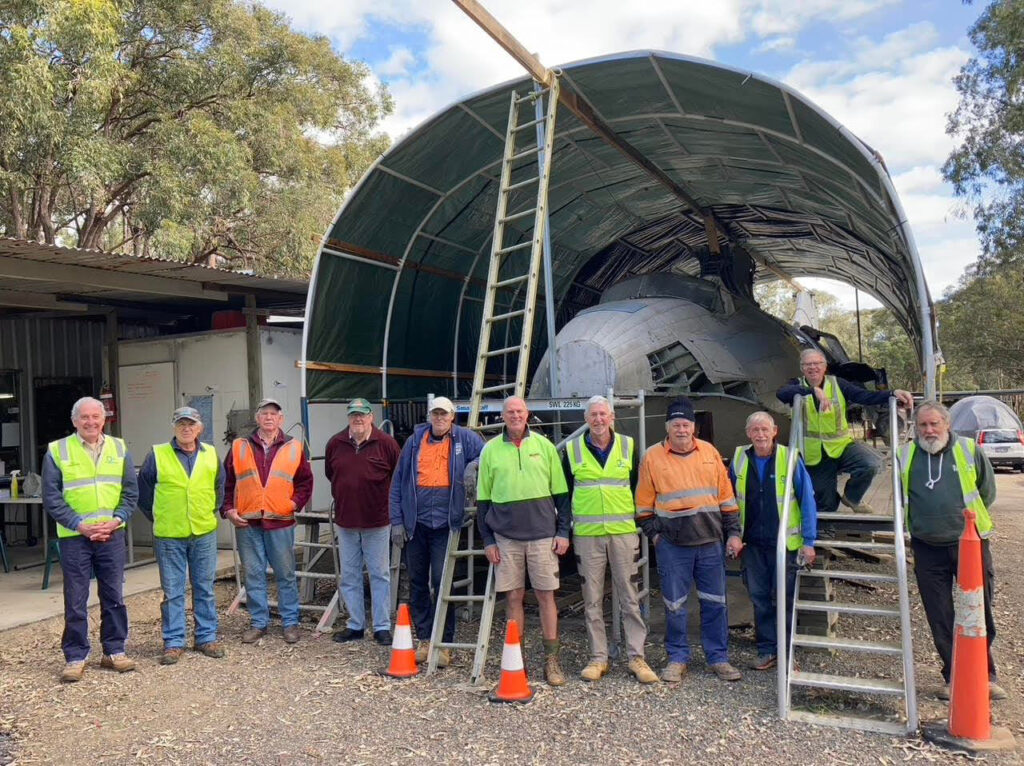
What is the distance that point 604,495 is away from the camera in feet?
17.4

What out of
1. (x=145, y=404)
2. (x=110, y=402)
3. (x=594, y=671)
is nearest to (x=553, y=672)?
(x=594, y=671)

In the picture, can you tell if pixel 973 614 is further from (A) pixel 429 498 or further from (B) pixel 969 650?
(A) pixel 429 498

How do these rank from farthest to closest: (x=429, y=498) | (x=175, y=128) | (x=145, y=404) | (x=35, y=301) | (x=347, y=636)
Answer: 1. (x=175, y=128)
2. (x=145, y=404)
3. (x=35, y=301)
4. (x=347, y=636)
5. (x=429, y=498)

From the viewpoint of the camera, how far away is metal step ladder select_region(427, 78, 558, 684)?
5.66 meters

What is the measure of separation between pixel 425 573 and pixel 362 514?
0.67m

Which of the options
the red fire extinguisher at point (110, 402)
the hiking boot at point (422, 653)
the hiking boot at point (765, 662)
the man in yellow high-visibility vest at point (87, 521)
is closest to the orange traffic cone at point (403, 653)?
the hiking boot at point (422, 653)

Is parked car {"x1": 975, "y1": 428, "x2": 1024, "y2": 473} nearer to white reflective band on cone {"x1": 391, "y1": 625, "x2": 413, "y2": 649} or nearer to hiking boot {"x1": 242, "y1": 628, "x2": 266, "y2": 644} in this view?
white reflective band on cone {"x1": 391, "y1": 625, "x2": 413, "y2": 649}

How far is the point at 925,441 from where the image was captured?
4.78m

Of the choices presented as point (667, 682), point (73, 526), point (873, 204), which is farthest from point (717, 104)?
point (73, 526)

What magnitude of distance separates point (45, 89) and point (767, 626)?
1440 centimetres

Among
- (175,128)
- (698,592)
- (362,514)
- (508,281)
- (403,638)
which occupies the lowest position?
(403,638)

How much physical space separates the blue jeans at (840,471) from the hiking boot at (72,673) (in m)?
5.45

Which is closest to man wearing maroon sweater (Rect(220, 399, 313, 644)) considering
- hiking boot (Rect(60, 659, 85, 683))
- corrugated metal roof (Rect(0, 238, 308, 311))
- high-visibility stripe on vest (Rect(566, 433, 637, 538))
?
hiking boot (Rect(60, 659, 85, 683))

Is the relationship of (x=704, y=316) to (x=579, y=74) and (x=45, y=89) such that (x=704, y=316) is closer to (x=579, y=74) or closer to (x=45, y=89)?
(x=579, y=74)
